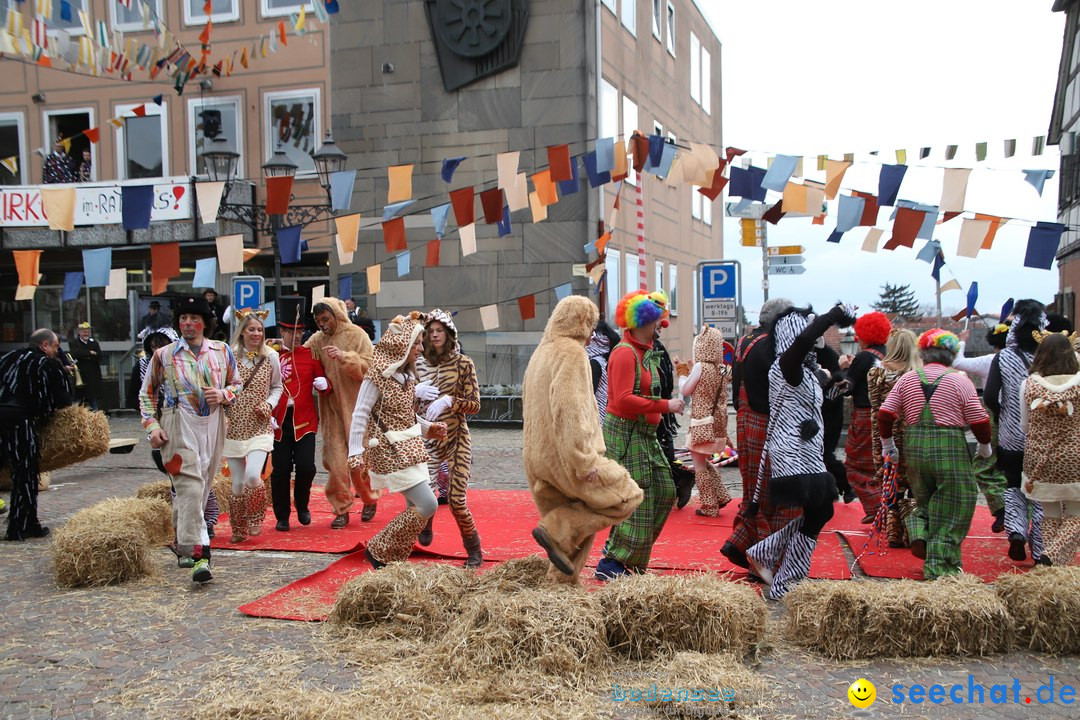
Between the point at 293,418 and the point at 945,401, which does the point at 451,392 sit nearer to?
the point at 293,418

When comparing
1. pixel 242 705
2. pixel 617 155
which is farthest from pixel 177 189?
pixel 242 705

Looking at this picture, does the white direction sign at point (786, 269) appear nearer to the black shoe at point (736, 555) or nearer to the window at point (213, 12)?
the black shoe at point (736, 555)

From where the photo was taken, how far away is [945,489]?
6.11m

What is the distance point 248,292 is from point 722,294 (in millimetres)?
6296

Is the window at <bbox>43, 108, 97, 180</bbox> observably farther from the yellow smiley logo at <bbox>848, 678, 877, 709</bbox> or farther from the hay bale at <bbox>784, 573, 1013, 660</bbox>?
the yellow smiley logo at <bbox>848, 678, 877, 709</bbox>

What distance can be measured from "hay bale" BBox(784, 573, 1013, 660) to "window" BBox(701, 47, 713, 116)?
84.0ft

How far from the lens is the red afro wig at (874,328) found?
807 centimetres

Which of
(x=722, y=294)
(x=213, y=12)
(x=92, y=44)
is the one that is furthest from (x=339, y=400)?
Result: (x=213, y=12)

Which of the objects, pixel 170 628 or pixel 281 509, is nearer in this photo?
pixel 170 628

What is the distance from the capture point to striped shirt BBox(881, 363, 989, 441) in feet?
20.0

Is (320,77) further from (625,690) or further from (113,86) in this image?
(625,690)

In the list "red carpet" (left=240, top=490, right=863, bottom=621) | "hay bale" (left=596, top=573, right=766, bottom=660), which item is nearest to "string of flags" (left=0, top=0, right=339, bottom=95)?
"red carpet" (left=240, top=490, right=863, bottom=621)

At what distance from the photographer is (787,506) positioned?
19.0 ft

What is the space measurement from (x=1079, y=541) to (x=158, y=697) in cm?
574
